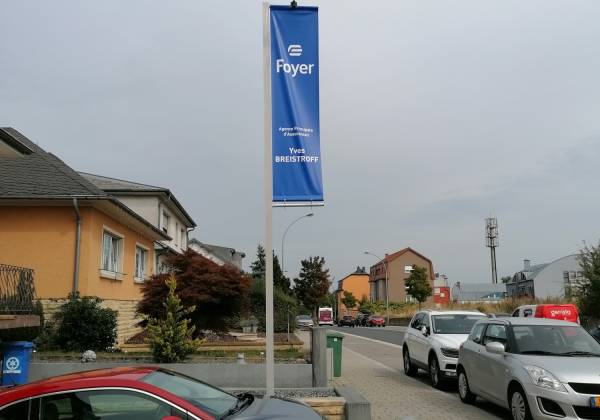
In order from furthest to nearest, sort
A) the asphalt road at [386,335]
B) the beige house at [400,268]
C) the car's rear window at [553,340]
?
the beige house at [400,268], the asphalt road at [386,335], the car's rear window at [553,340]

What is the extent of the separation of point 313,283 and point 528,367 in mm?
65946

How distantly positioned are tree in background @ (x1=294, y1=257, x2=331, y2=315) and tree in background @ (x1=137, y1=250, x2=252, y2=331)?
55.6 meters

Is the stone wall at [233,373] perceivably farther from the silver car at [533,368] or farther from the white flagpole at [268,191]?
the white flagpole at [268,191]

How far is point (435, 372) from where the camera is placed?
12.3 metres

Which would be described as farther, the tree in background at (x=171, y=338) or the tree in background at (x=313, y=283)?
the tree in background at (x=313, y=283)

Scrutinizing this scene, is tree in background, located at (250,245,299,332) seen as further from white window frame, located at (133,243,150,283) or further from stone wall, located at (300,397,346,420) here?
stone wall, located at (300,397,346,420)

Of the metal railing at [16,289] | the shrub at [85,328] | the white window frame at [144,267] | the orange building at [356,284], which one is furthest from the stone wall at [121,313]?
the orange building at [356,284]

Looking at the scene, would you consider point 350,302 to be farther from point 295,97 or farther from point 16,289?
point 295,97

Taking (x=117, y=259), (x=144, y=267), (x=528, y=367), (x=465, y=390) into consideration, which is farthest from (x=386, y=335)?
(x=528, y=367)

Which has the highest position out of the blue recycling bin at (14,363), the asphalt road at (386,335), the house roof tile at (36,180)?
the house roof tile at (36,180)

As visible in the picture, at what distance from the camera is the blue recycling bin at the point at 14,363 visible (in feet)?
33.6

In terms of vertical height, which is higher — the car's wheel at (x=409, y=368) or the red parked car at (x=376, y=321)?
the car's wheel at (x=409, y=368)

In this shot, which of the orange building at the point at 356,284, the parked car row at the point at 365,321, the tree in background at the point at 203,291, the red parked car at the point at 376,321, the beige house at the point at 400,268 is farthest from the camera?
the orange building at the point at 356,284

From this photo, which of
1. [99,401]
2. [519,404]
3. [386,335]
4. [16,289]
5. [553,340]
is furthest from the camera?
[386,335]
